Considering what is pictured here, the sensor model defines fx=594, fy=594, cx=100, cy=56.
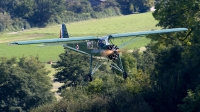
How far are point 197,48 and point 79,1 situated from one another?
3533 inches

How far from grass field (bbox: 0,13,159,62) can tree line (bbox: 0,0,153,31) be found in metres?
6.59

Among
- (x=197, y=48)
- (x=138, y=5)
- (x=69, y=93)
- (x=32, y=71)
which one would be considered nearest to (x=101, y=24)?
(x=138, y=5)

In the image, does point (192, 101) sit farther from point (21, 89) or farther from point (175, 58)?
point (21, 89)

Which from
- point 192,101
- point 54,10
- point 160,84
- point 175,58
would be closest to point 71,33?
point 54,10

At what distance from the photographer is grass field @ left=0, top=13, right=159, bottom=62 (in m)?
68.1

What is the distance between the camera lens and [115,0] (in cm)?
12388

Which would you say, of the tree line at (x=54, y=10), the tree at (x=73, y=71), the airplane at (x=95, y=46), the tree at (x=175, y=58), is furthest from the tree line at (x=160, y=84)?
the tree line at (x=54, y=10)

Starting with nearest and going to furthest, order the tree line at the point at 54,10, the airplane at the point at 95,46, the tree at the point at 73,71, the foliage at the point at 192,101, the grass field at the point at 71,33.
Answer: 1. the airplane at the point at 95,46
2. the foliage at the point at 192,101
3. the tree at the point at 73,71
4. the grass field at the point at 71,33
5. the tree line at the point at 54,10

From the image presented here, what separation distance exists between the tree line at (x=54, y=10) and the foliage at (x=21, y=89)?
51037 mm

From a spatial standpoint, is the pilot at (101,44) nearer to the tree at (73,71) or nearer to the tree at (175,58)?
the tree at (175,58)

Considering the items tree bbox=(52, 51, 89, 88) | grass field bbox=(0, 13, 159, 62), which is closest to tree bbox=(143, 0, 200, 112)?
tree bbox=(52, 51, 89, 88)

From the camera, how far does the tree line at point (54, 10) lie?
103 meters

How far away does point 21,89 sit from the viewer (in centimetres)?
4688

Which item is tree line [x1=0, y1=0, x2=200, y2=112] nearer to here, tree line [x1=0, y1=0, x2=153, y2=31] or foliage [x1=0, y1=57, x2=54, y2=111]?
foliage [x1=0, y1=57, x2=54, y2=111]
